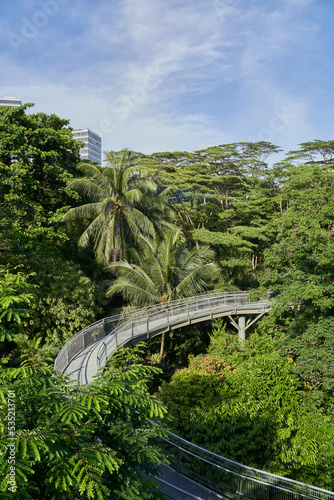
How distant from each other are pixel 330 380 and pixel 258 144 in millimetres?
22764

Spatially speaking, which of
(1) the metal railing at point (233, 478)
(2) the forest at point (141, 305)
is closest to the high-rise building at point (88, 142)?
(2) the forest at point (141, 305)

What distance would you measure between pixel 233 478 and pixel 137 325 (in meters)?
9.12

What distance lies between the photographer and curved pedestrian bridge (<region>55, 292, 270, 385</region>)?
1158cm

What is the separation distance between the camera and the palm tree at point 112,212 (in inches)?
743

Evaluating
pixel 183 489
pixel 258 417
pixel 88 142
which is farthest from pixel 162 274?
pixel 88 142

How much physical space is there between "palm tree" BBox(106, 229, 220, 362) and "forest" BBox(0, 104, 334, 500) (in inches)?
3.2

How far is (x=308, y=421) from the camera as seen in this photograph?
30.2 ft

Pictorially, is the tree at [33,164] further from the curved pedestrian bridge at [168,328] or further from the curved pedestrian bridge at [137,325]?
the curved pedestrian bridge at [168,328]

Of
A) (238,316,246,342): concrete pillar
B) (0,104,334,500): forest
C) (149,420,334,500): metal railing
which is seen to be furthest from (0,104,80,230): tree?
(149,420,334,500): metal railing

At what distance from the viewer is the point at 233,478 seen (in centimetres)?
675

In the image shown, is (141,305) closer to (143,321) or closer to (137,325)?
(143,321)

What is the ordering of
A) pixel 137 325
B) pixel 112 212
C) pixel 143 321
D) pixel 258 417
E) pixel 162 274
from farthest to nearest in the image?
1. pixel 112 212
2. pixel 162 274
3. pixel 143 321
4. pixel 137 325
5. pixel 258 417

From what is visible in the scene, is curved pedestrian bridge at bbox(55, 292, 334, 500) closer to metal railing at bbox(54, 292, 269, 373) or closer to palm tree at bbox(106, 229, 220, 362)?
metal railing at bbox(54, 292, 269, 373)

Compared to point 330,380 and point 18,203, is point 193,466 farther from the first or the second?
point 18,203
